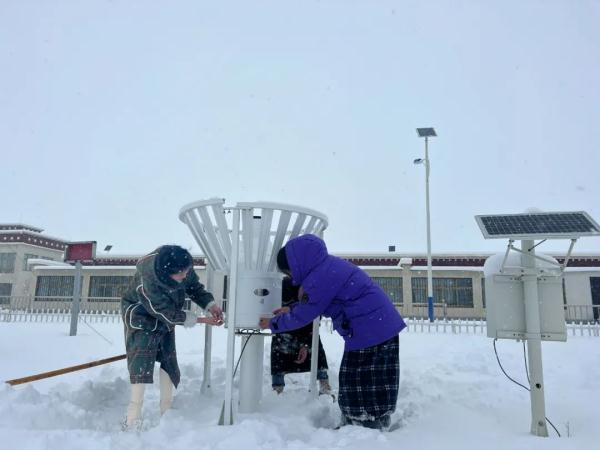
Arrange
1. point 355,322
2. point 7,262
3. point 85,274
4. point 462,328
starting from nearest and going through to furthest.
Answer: point 355,322, point 462,328, point 85,274, point 7,262

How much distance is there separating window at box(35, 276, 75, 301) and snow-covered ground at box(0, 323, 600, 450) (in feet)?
65.4

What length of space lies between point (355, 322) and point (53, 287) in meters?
26.4

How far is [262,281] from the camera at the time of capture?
3.77 m

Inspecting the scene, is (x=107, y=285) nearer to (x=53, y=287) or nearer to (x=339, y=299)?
(x=53, y=287)

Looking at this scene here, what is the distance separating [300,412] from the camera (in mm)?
3799

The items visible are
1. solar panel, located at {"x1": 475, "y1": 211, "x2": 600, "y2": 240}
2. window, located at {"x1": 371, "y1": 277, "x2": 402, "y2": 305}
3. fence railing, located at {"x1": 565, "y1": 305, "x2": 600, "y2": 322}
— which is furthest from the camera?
window, located at {"x1": 371, "y1": 277, "x2": 402, "y2": 305}

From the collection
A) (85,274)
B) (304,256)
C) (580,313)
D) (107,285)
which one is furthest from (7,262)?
(580,313)

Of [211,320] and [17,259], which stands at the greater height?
[17,259]

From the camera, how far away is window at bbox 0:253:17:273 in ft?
86.5

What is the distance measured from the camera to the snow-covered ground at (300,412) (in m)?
2.75

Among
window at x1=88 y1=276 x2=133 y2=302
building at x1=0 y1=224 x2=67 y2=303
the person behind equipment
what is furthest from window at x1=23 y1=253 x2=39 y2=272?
the person behind equipment

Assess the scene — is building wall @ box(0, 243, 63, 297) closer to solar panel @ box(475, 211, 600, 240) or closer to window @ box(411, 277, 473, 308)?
window @ box(411, 277, 473, 308)

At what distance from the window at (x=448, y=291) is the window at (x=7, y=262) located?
23.9 meters

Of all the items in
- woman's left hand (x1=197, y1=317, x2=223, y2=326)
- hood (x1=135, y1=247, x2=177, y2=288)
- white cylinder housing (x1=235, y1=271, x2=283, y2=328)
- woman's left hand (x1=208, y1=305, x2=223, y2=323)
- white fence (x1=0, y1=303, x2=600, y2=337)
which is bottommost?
white fence (x1=0, y1=303, x2=600, y2=337)
